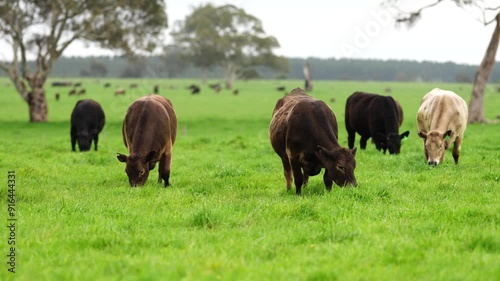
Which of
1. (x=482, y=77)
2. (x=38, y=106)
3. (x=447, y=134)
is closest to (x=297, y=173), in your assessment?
(x=447, y=134)

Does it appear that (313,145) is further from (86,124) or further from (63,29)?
(63,29)

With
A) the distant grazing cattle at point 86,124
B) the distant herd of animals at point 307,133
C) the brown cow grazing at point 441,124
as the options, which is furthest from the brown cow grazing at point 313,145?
the distant grazing cattle at point 86,124

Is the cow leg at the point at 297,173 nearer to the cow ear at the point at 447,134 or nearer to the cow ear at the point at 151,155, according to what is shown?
the cow ear at the point at 151,155

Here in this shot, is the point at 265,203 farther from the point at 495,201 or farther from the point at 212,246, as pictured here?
the point at 495,201

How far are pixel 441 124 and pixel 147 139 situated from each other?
22.7 feet

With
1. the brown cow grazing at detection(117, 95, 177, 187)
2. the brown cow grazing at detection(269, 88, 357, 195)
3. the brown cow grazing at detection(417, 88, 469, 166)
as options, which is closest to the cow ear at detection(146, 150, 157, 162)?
the brown cow grazing at detection(117, 95, 177, 187)

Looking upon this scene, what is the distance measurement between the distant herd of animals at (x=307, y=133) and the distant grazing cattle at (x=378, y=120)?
3 centimetres

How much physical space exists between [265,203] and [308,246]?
2550 mm

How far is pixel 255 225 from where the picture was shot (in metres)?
7.37

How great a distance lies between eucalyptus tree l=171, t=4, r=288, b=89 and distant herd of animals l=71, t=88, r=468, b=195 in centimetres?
5845

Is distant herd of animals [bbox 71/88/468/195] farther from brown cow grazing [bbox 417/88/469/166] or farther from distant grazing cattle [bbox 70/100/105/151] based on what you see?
distant grazing cattle [bbox 70/100/105/151]

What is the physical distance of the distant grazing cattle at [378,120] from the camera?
16828 millimetres

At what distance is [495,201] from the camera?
8773mm

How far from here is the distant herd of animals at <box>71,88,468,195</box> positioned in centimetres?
945
